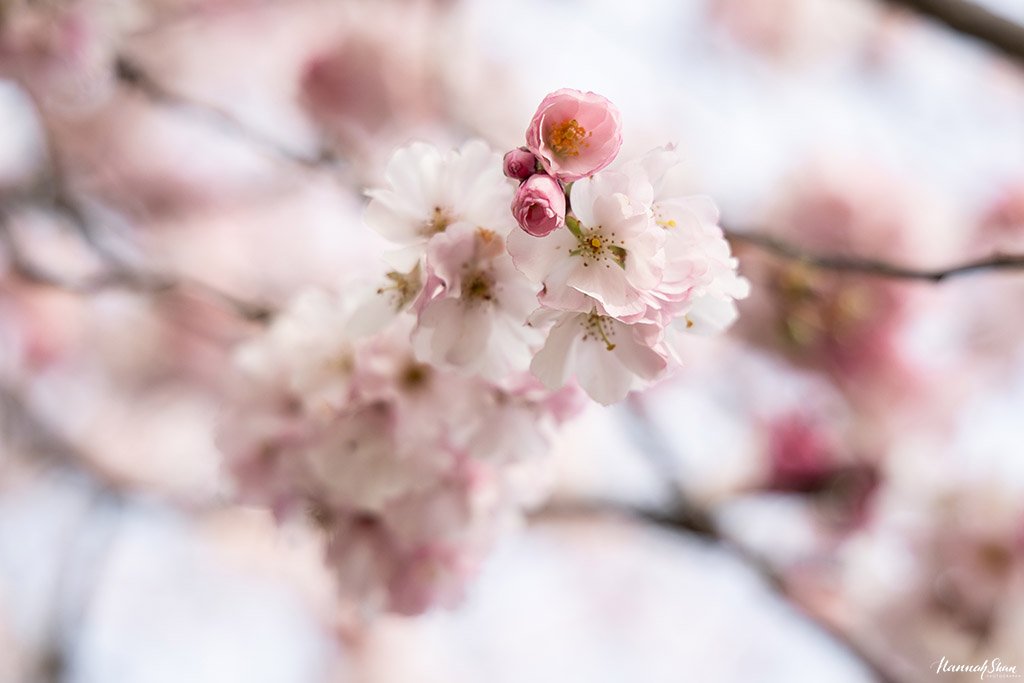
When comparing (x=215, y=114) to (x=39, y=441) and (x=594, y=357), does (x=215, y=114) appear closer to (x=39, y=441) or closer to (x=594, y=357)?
(x=594, y=357)

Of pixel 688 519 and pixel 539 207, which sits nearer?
pixel 539 207

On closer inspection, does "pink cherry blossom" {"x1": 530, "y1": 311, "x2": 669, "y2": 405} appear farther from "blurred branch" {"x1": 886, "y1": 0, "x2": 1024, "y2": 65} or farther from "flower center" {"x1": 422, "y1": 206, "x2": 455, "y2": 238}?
"blurred branch" {"x1": 886, "y1": 0, "x2": 1024, "y2": 65}

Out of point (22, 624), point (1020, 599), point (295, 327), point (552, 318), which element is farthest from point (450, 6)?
point (22, 624)

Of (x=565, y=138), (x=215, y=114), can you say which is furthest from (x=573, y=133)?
(x=215, y=114)

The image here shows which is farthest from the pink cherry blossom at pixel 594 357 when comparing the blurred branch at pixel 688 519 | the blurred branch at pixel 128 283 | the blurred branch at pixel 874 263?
the blurred branch at pixel 688 519

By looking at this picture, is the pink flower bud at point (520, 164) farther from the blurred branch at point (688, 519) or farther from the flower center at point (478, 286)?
the blurred branch at point (688, 519)

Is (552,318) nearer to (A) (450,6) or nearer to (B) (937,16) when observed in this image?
(B) (937,16)

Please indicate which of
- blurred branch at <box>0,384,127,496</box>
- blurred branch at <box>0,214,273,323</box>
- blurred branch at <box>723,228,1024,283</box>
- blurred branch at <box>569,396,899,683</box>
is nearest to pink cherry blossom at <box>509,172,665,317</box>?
blurred branch at <box>723,228,1024,283</box>
